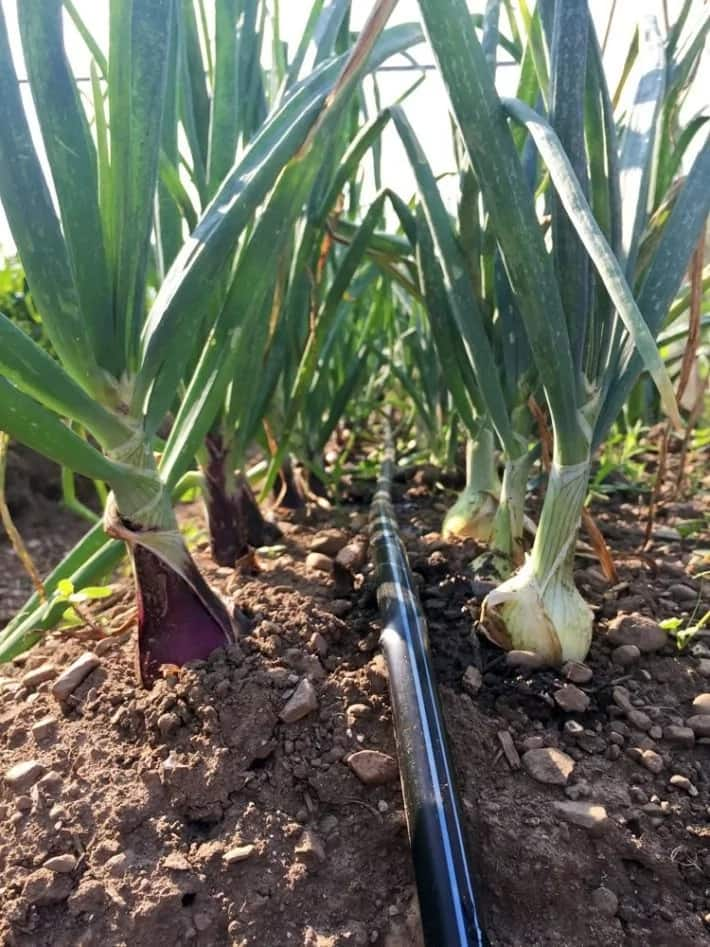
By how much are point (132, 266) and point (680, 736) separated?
1.90 feet

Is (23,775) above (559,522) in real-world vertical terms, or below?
below

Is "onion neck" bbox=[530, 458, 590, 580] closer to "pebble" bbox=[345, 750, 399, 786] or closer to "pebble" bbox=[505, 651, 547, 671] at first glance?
"pebble" bbox=[505, 651, 547, 671]

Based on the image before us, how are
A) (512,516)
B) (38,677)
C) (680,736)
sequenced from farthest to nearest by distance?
(512,516) → (38,677) → (680,736)

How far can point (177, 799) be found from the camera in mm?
518

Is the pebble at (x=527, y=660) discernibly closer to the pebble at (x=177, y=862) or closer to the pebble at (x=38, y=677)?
the pebble at (x=177, y=862)

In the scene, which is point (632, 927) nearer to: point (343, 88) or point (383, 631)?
point (383, 631)

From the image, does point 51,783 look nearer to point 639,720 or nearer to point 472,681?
point 472,681

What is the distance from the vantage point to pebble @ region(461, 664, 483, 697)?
1.94 feet

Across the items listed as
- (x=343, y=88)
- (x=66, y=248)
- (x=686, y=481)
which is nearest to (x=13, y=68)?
(x=66, y=248)

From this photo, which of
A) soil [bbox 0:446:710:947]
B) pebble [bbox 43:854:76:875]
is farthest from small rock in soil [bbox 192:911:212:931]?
pebble [bbox 43:854:76:875]

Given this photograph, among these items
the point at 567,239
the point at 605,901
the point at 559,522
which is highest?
the point at 567,239

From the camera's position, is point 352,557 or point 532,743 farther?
point 352,557

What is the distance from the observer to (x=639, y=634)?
64 centimetres

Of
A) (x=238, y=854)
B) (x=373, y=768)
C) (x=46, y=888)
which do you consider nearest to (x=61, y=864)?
(x=46, y=888)
